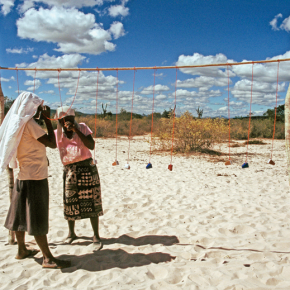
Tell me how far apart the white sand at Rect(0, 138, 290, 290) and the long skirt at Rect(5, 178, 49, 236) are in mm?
463

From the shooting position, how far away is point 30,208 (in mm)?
2516

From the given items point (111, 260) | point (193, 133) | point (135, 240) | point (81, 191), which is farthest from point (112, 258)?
point (193, 133)

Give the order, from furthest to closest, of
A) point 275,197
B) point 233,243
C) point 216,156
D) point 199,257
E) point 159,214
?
point 216,156, point 275,197, point 159,214, point 233,243, point 199,257

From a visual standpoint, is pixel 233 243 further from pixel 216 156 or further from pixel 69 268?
→ pixel 216 156

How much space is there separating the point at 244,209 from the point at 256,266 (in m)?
A: 2.07

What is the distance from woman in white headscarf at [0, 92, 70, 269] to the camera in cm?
240

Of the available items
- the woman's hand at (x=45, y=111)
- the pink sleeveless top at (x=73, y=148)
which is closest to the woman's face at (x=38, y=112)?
the woman's hand at (x=45, y=111)

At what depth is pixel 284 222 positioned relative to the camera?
13.4 ft

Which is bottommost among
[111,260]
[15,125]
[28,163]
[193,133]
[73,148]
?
[111,260]

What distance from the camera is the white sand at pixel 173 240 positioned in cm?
247

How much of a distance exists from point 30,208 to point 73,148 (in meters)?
0.83

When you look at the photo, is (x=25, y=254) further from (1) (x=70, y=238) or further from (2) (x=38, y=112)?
(2) (x=38, y=112)

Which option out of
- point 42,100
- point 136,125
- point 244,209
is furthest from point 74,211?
point 136,125

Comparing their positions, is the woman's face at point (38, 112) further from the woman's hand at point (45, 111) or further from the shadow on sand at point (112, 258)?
the shadow on sand at point (112, 258)
